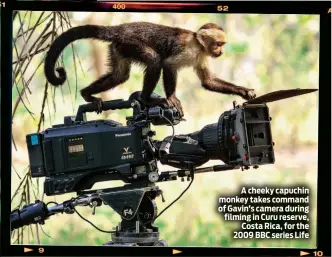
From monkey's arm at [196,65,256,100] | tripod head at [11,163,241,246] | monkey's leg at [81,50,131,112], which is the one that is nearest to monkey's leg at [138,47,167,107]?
monkey's leg at [81,50,131,112]

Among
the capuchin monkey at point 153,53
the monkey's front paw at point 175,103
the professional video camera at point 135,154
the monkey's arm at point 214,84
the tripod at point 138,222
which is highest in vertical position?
the capuchin monkey at point 153,53

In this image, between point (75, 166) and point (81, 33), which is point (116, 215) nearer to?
point (75, 166)

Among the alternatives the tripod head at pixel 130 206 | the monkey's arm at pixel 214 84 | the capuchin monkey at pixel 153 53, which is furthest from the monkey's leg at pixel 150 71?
the tripod head at pixel 130 206

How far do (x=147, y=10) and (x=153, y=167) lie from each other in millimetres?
768

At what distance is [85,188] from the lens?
3.71 m

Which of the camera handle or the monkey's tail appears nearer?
the camera handle

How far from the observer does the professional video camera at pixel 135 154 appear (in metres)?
3.53

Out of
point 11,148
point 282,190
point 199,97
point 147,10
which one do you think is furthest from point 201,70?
point 11,148

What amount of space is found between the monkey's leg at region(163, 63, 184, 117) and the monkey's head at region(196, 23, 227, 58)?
20cm

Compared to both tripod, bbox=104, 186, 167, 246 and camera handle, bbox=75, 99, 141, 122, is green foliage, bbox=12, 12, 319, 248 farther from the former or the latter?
tripod, bbox=104, 186, 167, 246

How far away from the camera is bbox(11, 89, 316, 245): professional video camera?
3.53 meters

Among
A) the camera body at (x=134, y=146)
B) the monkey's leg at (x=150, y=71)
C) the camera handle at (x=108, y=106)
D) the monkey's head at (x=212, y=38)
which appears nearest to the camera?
the camera body at (x=134, y=146)

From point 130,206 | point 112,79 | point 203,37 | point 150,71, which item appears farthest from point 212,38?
point 130,206

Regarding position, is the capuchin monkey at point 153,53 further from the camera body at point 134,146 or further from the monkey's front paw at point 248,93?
the camera body at point 134,146
